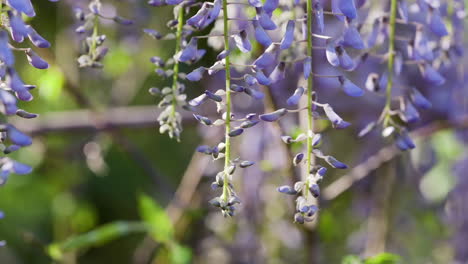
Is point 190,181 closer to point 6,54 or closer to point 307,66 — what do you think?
point 307,66

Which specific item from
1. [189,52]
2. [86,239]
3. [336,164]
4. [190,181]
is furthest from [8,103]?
[190,181]

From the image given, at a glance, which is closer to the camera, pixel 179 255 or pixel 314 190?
pixel 314 190

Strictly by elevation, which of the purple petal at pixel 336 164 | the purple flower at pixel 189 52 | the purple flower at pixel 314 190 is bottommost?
the purple flower at pixel 314 190

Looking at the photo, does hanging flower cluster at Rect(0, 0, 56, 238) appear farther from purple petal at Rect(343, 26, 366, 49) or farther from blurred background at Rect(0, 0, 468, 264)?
blurred background at Rect(0, 0, 468, 264)

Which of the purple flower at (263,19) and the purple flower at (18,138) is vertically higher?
the purple flower at (263,19)

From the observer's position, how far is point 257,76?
63 cm

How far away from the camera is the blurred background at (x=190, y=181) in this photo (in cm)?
138

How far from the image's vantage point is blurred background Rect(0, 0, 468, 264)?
138 cm

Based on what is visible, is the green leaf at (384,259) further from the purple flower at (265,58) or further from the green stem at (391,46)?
the purple flower at (265,58)

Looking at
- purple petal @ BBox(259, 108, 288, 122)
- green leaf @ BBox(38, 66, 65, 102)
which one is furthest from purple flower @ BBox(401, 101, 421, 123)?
green leaf @ BBox(38, 66, 65, 102)

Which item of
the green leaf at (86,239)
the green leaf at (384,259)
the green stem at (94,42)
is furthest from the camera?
the green leaf at (86,239)

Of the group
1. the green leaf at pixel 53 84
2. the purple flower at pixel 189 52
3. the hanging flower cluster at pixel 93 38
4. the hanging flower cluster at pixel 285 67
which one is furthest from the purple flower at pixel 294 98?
the green leaf at pixel 53 84

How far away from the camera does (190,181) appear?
5.40ft

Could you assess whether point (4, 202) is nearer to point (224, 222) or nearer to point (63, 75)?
point (224, 222)
